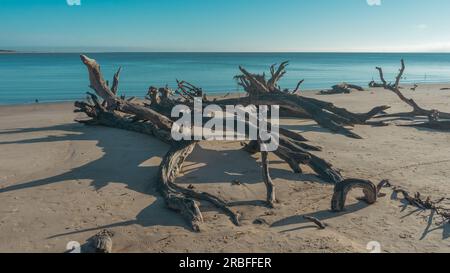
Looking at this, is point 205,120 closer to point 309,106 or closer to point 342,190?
point 309,106

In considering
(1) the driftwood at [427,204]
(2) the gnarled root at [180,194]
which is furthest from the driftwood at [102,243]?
(1) the driftwood at [427,204]

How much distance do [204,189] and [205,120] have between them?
13.0 feet

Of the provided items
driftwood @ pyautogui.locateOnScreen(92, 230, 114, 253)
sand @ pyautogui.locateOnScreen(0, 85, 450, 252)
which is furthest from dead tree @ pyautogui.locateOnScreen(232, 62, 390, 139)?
driftwood @ pyautogui.locateOnScreen(92, 230, 114, 253)

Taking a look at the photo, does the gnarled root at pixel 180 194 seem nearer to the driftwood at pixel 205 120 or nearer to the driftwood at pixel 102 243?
the driftwood at pixel 205 120

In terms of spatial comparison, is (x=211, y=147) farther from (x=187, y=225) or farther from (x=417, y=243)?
(x=417, y=243)

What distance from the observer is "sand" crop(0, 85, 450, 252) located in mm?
5055

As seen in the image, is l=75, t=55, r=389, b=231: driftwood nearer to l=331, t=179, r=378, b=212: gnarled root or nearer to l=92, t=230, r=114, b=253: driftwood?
l=331, t=179, r=378, b=212: gnarled root

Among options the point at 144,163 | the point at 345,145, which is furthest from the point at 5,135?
the point at 345,145

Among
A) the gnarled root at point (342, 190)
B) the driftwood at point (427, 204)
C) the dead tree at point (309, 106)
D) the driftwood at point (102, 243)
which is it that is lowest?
the driftwood at point (102, 243)

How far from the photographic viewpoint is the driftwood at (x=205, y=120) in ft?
19.9

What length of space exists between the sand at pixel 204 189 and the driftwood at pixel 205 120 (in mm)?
187

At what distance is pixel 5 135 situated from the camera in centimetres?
1062

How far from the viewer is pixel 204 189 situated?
22.5ft

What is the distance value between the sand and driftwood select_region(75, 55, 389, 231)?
187mm
